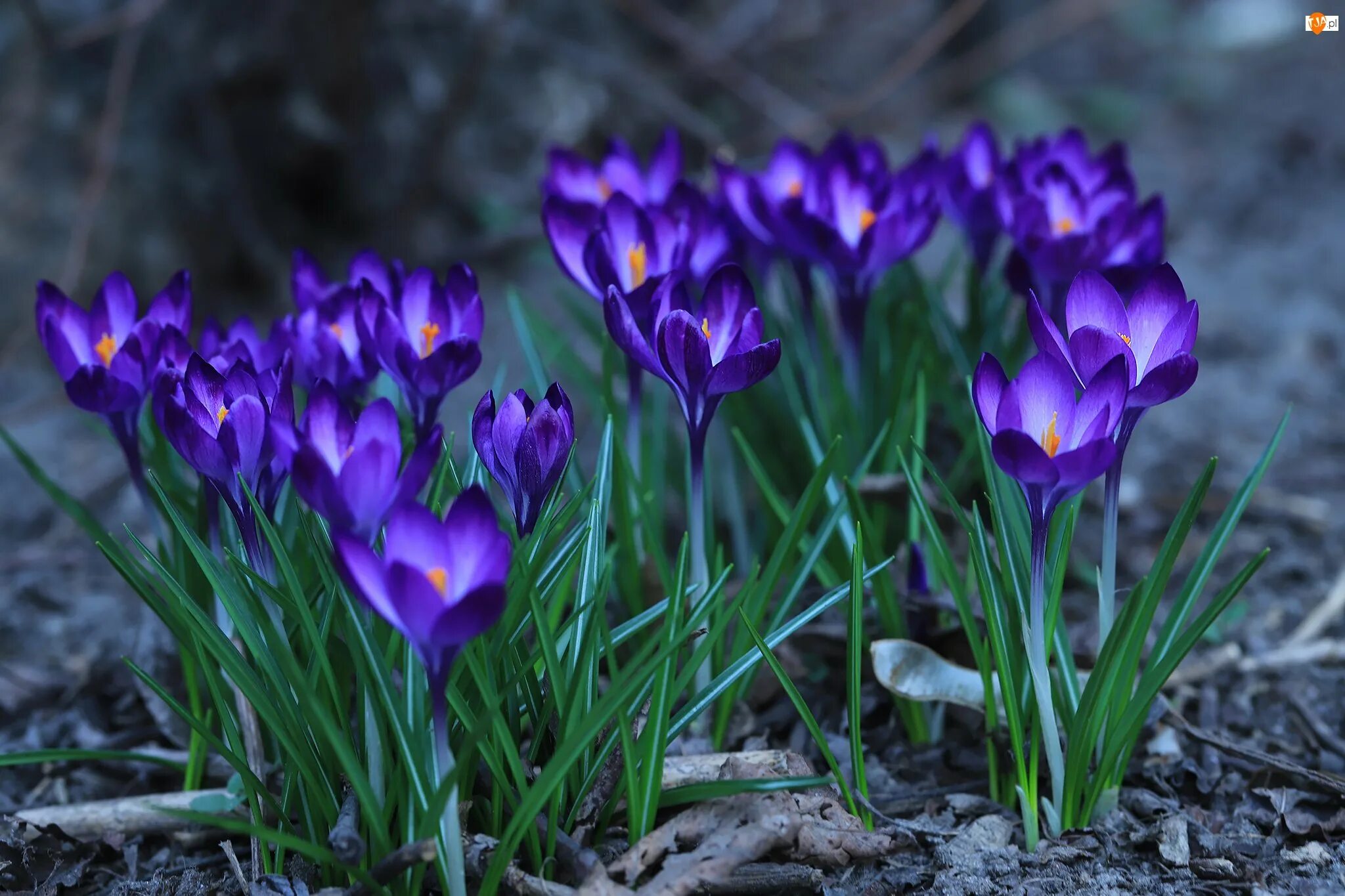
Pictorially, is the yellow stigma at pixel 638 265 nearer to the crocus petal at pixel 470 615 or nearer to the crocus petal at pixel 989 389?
the crocus petal at pixel 989 389

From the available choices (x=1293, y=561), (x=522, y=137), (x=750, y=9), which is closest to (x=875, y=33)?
(x=750, y=9)

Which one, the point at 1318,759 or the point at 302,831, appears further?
the point at 1318,759

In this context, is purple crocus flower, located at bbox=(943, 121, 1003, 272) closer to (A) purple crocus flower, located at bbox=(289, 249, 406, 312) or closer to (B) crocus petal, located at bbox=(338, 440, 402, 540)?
(A) purple crocus flower, located at bbox=(289, 249, 406, 312)

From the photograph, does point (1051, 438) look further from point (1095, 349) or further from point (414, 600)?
point (414, 600)

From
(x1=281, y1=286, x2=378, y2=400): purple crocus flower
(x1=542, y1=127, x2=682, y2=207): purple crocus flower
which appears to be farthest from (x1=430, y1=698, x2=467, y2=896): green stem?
(x1=542, y1=127, x2=682, y2=207): purple crocus flower

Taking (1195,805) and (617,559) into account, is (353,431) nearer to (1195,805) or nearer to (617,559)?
(617,559)

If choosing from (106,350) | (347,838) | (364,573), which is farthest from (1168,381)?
(106,350)
